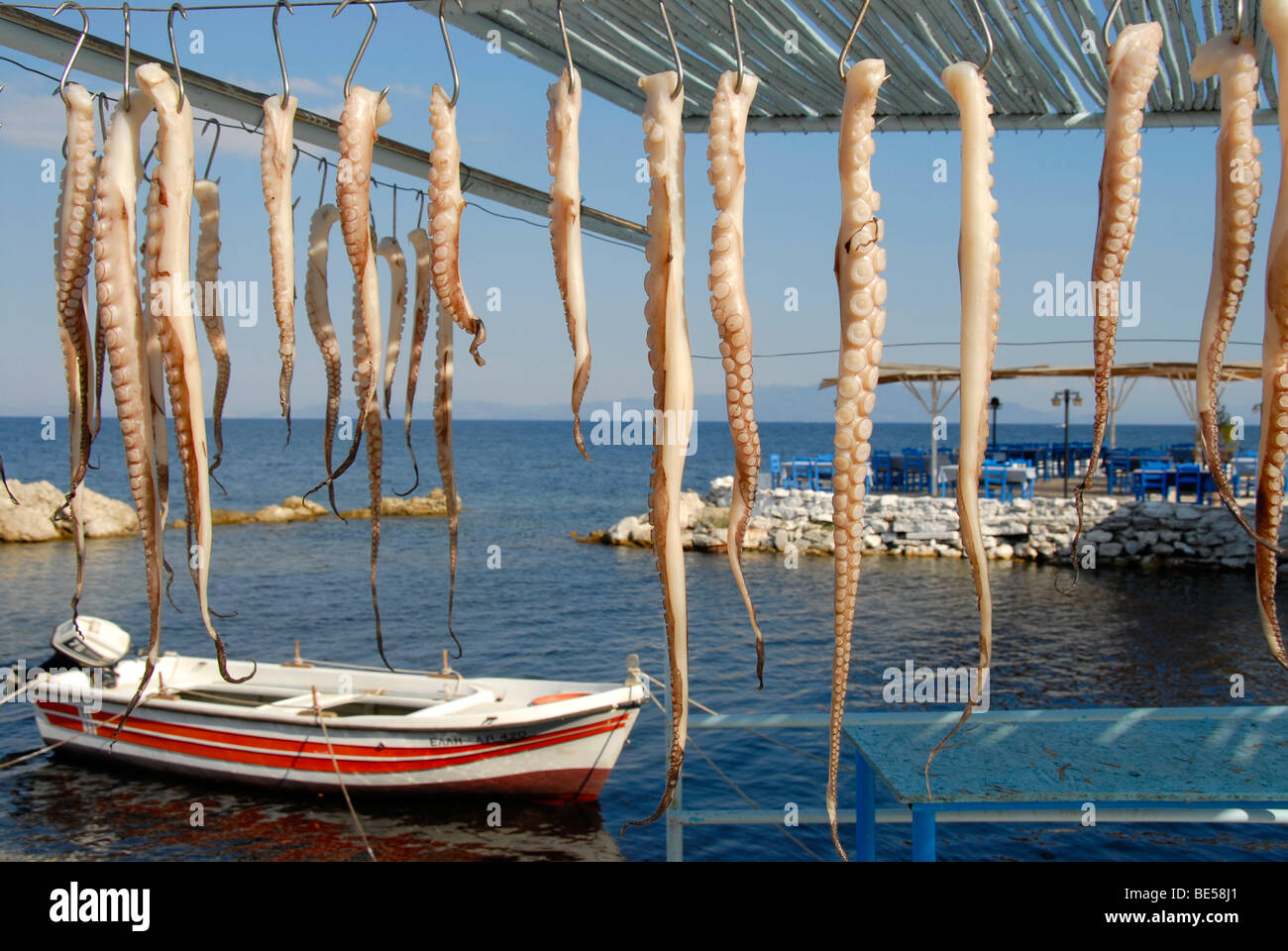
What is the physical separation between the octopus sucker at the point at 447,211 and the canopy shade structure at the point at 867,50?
1.52 ft

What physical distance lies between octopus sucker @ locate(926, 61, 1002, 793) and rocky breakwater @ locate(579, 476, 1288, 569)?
21.2m

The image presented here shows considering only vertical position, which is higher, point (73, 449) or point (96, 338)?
point (96, 338)

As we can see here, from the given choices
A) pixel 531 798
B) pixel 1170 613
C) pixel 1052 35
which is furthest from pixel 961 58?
pixel 1170 613

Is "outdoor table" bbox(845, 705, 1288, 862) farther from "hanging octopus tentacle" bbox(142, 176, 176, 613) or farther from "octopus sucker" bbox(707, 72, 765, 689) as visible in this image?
"hanging octopus tentacle" bbox(142, 176, 176, 613)

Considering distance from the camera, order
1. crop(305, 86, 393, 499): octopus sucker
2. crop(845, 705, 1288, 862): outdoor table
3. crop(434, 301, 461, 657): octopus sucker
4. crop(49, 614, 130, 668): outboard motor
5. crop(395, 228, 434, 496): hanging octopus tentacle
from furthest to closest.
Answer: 1. crop(49, 614, 130, 668): outboard motor
2. crop(845, 705, 1288, 862): outdoor table
3. crop(395, 228, 434, 496): hanging octopus tentacle
4. crop(434, 301, 461, 657): octopus sucker
5. crop(305, 86, 393, 499): octopus sucker

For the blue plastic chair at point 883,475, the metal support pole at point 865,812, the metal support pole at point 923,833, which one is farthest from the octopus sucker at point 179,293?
the blue plastic chair at point 883,475

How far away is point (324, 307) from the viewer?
9.48 feet

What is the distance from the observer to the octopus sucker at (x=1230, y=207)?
75.2 inches

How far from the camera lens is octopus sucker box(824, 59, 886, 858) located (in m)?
1.87

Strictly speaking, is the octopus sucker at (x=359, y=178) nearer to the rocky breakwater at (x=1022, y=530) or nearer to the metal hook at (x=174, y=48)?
the metal hook at (x=174, y=48)

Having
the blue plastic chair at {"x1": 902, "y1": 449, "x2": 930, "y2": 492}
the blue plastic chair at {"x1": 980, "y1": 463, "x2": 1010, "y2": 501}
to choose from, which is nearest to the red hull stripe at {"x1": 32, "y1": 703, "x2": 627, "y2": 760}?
the blue plastic chair at {"x1": 980, "y1": 463, "x2": 1010, "y2": 501}
